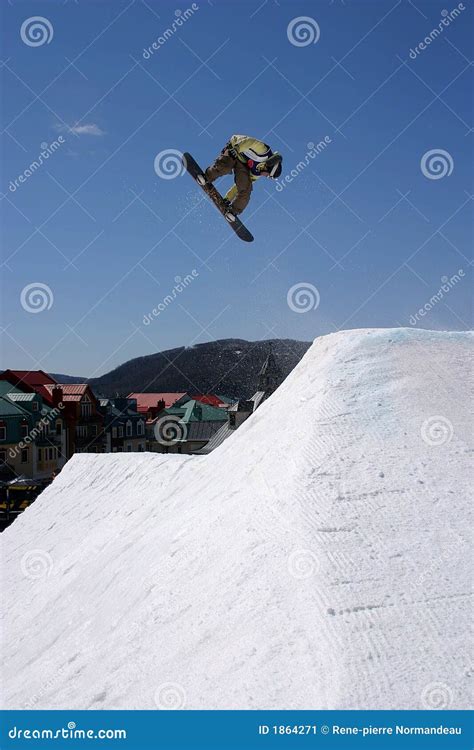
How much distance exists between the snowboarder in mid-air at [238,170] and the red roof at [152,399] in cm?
4137

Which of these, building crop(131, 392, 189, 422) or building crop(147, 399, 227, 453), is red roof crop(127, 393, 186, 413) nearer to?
building crop(131, 392, 189, 422)

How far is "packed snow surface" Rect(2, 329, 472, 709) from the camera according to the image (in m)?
4.67

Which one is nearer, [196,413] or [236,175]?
[236,175]

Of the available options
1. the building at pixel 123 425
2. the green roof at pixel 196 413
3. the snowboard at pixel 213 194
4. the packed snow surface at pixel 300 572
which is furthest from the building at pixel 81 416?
the packed snow surface at pixel 300 572

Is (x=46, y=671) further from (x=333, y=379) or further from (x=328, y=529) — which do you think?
(x=333, y=379)

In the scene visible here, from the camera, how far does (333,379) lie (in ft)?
29.1

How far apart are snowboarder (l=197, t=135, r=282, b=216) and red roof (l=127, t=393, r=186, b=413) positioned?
4160cm

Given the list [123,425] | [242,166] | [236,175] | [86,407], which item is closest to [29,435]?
[86,407]

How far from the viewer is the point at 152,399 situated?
2165 inches

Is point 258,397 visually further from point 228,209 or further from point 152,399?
point 228,209

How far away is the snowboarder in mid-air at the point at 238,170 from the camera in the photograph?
10.8 m

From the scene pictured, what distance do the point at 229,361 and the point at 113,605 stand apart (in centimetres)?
7642

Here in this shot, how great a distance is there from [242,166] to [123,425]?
1371 inches

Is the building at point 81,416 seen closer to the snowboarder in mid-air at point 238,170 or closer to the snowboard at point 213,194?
the snowboard at point 213,194
